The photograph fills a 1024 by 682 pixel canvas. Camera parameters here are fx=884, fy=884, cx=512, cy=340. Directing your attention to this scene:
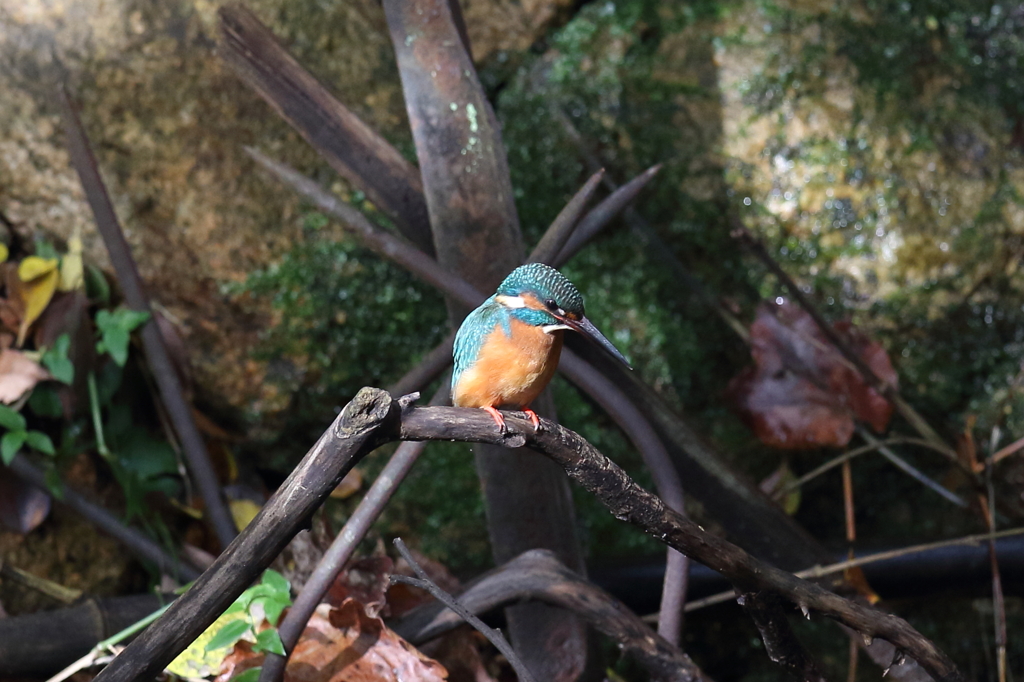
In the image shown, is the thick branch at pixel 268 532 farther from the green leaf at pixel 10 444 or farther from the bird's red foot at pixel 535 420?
the green leaf at pixel 10 444

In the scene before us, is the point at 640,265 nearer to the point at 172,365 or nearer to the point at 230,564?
the point at 172,365

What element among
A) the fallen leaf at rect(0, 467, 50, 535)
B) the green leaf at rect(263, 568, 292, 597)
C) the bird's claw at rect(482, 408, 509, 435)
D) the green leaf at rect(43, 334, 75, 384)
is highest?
the bird's claw at rect(482, 408, 509, 435)

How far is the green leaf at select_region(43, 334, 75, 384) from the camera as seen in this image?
1.97m

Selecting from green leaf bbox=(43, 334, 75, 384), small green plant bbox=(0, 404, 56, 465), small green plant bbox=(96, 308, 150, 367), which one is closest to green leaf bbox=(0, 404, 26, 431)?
small green plant bbox=(0, 404, 56, 465)

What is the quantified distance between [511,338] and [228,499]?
1307 mm

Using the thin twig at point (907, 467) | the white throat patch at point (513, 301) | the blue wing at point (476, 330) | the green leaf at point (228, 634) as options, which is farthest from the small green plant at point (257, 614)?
the thin twig at point (907, 467)

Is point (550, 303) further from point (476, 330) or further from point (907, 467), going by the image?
point (907, 467)

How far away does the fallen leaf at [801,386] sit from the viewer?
6.97 ft

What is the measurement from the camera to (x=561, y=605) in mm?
1517

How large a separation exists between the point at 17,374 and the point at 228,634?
96 centimetres

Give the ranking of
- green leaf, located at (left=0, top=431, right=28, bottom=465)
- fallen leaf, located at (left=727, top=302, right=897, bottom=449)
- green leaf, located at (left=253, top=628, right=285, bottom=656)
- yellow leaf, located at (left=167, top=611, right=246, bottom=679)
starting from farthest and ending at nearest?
fallen leaf, located at (left=727, top=302, right=897, bottom=449)
green leaf, located at (left=0, top=431, right=28, bottom=465)
yellow leaf, located at (left=167, top=611, right=246, bottom=679)
green leaf, located at (left=253, top=628, right=285, bottom=656)

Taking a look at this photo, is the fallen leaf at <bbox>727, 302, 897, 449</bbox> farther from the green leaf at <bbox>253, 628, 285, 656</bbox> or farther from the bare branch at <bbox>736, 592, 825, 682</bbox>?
the green leaf at <bbox>253, 628, 285, 656</bbox>

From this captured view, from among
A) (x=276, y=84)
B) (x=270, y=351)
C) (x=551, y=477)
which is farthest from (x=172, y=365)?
(x=551, y=477)

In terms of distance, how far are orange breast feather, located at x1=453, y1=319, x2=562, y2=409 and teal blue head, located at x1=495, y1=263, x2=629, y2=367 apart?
17mm
